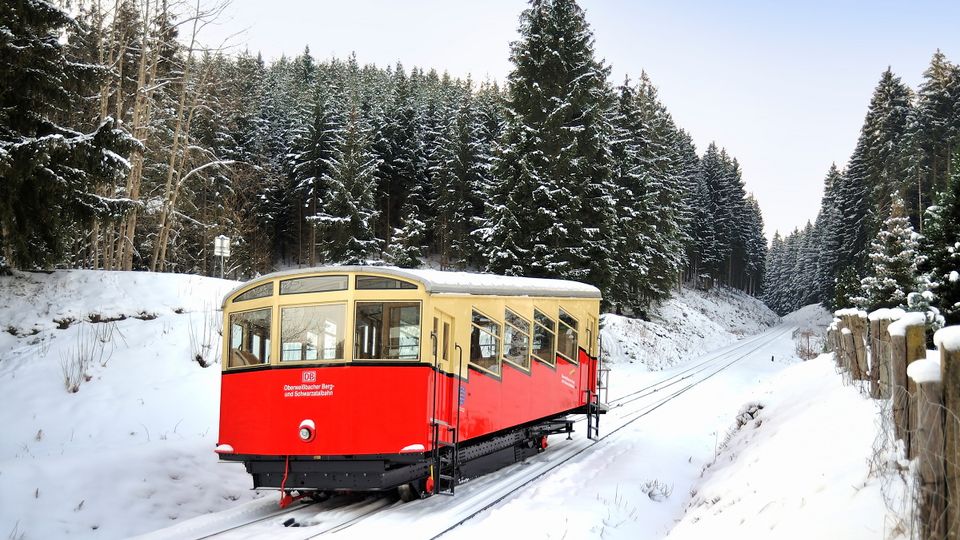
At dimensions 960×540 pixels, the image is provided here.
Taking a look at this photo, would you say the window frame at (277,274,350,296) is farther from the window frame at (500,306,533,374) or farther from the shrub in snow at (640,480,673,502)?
the shrub in snow at (640,480,673,502)

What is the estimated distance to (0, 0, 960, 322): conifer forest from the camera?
1338cm

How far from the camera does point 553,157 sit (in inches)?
918

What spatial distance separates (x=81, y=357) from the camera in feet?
39.1

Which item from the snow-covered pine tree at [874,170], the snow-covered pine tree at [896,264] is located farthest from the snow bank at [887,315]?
the snow-covered pine tree at [874,170]

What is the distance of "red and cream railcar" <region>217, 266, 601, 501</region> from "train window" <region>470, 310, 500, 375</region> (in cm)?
3

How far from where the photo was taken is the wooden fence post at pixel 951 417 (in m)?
3.26

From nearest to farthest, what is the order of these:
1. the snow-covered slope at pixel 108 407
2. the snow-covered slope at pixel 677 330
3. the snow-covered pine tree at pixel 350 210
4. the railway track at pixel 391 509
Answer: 1. the railway track at pixel 391 509
2. the snow-covered slope at pixel 108 407
3. the snow-covered slope at pixel 677 330
4. the snow-covered pine tree at pixel 350 210

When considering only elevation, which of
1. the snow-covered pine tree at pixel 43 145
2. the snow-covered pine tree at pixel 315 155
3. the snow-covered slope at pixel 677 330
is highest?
the snow-covered pine tree at pixel 315 155

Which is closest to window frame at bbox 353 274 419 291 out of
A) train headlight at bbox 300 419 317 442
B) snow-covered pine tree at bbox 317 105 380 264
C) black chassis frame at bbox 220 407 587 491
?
train headlight at bbox 300 419 317 442

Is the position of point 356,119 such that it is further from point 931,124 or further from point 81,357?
point 931,124

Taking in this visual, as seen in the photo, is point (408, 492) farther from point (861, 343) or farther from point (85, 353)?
point (85, 353)

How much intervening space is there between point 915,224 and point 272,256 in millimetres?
47398

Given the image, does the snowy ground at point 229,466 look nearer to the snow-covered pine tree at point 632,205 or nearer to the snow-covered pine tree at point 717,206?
the snow-covered pine tree at point 632,205

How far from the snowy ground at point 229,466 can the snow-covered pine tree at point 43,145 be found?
175 centimetres
